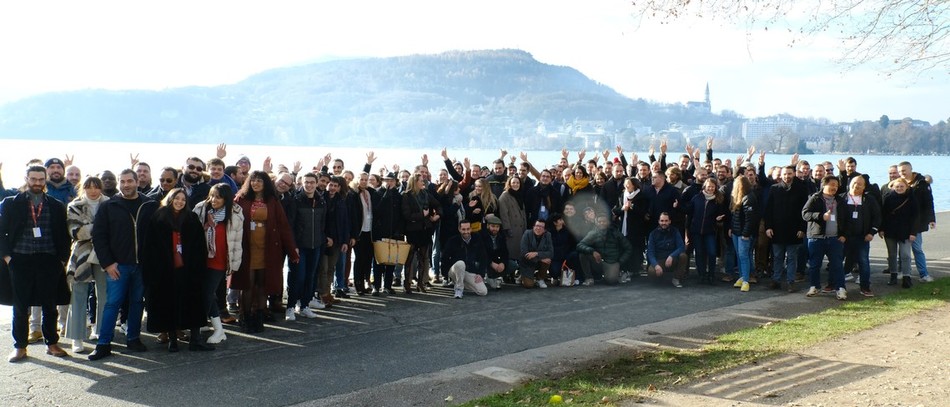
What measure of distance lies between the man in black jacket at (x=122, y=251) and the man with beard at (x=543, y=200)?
6682mm

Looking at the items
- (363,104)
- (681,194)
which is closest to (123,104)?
(363,104)

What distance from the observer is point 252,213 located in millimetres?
8375

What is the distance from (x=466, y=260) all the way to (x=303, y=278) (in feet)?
8.76

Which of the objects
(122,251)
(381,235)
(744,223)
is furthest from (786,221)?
(122,251)

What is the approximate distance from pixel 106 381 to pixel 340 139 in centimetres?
14591

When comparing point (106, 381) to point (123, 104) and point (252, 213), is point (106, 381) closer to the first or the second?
point (252, 213)

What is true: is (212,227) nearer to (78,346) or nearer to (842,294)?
(78,346)

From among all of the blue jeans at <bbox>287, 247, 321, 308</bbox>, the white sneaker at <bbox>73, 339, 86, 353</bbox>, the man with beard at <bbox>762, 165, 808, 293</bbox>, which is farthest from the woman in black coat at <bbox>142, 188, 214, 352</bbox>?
the man with beard at <bbox>762, 165, 808, 293</bbox>

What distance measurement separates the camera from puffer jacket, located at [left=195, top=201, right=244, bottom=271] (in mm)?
7969

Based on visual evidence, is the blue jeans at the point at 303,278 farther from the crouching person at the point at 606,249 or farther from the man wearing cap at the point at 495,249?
the crouching person at the point at 606,249

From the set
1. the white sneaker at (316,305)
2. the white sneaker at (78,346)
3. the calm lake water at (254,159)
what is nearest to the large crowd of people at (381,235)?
the white sneaker at (78,346)

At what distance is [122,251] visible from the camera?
24.2 feet

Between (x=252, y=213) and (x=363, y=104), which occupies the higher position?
(x=363, y=104)

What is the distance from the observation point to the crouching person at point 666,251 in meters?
11.9
